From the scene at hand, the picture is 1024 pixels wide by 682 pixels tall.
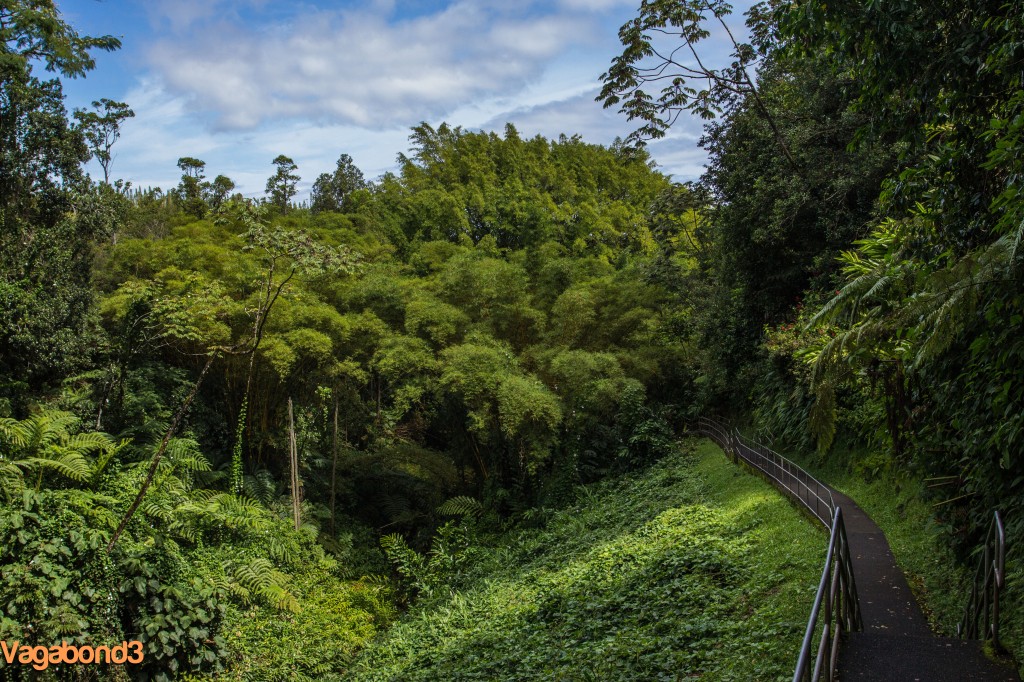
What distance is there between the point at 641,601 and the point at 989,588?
384 centimetres

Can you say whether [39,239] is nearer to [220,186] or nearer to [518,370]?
[518,370]

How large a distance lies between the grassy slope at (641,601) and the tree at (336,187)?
26036 mm

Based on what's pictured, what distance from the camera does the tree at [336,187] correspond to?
115 feet

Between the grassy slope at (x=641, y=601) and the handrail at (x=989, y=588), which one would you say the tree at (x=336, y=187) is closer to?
the grassy slope at (x=641, y=601)

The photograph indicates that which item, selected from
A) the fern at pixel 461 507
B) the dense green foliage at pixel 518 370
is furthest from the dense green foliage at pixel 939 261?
the fern at pixel 461 507

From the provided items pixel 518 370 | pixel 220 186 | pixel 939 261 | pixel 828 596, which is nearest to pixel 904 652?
pixel 828 596

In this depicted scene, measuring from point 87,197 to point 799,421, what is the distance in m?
17.7

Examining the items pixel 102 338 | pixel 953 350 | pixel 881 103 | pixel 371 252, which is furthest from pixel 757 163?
pixel 102 338

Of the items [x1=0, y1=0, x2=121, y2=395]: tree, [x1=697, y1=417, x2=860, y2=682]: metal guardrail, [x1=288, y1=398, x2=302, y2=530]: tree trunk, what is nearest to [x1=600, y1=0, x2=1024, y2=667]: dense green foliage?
[x1=697, y1=417, x2=860, y2=682]: metal guardrail

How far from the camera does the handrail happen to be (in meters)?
4.29

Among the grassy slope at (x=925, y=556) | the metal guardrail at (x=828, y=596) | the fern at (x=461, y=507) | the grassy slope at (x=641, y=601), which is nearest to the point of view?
the metal guardrail at (x=828, y=596)

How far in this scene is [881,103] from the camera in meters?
5.96

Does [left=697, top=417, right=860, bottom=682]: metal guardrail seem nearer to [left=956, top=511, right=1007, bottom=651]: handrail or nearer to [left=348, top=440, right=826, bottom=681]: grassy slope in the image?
[left=348, top=440, right=826, bottom=681]: grassy slope

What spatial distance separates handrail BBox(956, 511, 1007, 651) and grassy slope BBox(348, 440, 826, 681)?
1.19 m
